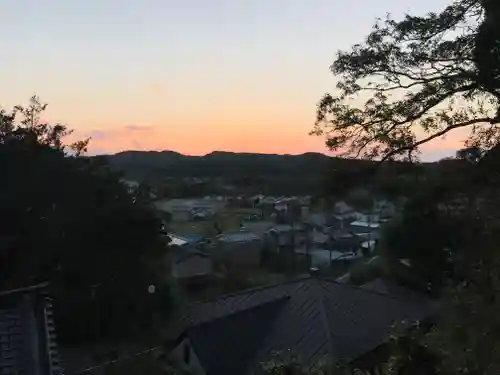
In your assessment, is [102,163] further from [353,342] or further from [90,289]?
[353,342]

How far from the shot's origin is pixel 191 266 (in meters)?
27.3

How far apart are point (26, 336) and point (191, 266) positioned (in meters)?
23.0

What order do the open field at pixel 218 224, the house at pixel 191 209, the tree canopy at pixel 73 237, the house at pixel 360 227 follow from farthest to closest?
the house at pixel 191 209 < the open field at pixel 218 224 < the house at pixel 360 227 < the tree canopy at pixel 73 237

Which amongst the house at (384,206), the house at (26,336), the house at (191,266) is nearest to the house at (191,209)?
the house at (191,266)

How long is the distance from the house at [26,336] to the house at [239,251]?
2471 cm

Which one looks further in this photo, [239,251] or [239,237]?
[239,237]

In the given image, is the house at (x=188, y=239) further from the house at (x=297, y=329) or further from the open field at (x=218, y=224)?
the house at (x=297, y=329)

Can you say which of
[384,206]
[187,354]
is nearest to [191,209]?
[384,206]

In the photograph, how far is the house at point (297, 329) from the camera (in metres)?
12.9

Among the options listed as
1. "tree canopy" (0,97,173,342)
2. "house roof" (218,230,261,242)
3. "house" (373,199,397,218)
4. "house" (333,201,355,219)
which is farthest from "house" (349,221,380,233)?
"tree canopy" (0,97,173,342)

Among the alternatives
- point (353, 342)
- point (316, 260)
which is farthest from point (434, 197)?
point (316, 260)

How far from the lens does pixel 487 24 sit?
20.1 feet

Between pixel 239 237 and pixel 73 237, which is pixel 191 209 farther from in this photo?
pixel 73 237

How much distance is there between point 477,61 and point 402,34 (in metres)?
0.87
